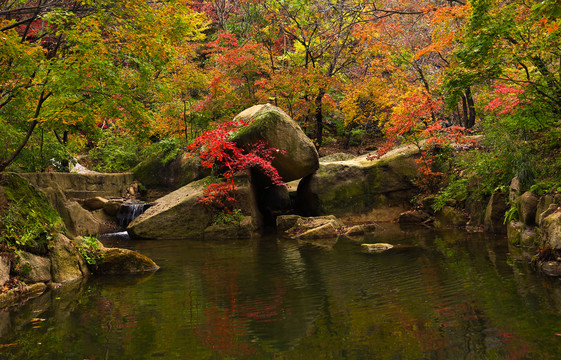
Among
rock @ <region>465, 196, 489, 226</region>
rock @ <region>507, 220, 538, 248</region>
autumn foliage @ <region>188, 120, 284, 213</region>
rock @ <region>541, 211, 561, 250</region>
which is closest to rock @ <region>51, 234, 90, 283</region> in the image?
autumn foliage @ <region>188, 120, 284, 213</region>

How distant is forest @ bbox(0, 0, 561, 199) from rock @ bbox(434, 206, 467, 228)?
487 mm

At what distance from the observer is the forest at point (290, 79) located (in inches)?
276

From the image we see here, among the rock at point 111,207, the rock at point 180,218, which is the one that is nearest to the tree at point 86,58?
the rock at point 180,218

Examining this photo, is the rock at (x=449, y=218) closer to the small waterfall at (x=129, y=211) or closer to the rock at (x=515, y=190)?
the rock at (x=515, y=190)

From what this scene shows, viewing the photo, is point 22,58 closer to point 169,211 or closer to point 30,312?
point 30,312

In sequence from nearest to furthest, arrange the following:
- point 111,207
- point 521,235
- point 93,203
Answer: point 521,235 → point 93,203 → point 111,207

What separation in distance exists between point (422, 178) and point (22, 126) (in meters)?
12.4

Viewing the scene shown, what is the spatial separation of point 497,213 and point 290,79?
8.94 metres

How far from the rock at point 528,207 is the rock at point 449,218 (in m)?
3.72

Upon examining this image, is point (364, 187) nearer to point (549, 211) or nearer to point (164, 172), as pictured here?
point (549, 211)

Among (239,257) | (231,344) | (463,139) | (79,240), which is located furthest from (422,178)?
(231,344)

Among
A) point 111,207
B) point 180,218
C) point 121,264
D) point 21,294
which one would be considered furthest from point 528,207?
point 111,207

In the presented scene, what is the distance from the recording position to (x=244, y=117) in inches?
537

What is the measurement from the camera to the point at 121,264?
24.2 ft
